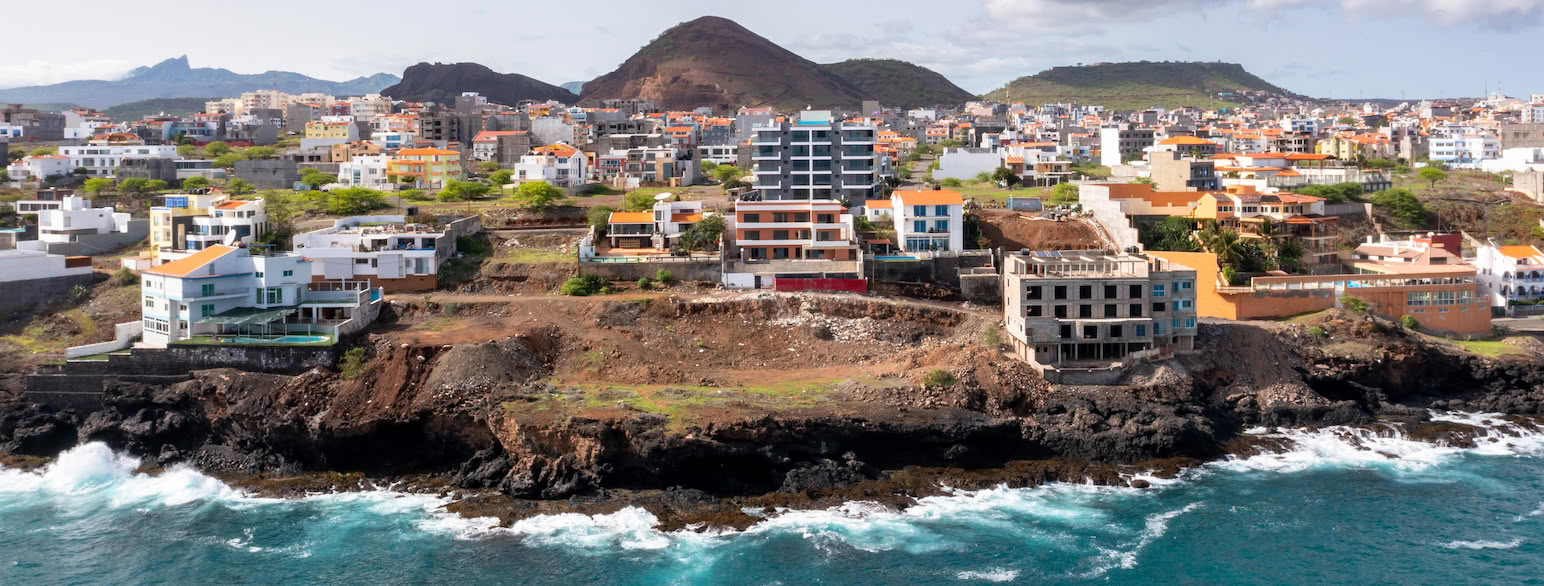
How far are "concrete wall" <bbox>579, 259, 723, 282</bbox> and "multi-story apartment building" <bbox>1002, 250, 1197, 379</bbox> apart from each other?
13921 mm

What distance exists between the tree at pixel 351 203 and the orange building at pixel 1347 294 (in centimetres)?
4260

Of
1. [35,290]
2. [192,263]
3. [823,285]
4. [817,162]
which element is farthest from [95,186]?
[823,285]

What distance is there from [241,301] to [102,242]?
1870 centimetres

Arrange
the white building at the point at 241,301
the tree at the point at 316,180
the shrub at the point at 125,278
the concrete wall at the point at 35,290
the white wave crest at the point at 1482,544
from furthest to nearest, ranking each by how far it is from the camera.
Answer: the tree at the point at 316,180
the shrub at the point at 125,278
the concrete wall at the point at 35,290
the white building at the point at 241,301
the white wave crest at the point at 1482,544

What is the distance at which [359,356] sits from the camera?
1802 inches

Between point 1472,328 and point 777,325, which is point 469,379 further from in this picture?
point 1472,328

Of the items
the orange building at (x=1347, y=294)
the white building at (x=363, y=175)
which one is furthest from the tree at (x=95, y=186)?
the orange building at (x=1347, y=294)

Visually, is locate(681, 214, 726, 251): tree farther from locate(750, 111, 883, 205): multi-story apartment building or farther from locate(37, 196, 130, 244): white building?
locate(37, 196, 130, 244): white building

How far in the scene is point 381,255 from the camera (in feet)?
179

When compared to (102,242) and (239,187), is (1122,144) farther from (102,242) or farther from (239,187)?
(102,242)

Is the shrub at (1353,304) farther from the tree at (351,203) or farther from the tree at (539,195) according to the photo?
the tree at (351,203)

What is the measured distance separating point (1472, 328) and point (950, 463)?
28.4 meters

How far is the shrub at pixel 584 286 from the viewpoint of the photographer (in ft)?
178

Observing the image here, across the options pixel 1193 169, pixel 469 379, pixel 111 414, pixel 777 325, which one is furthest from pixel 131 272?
pixel 1193 169
